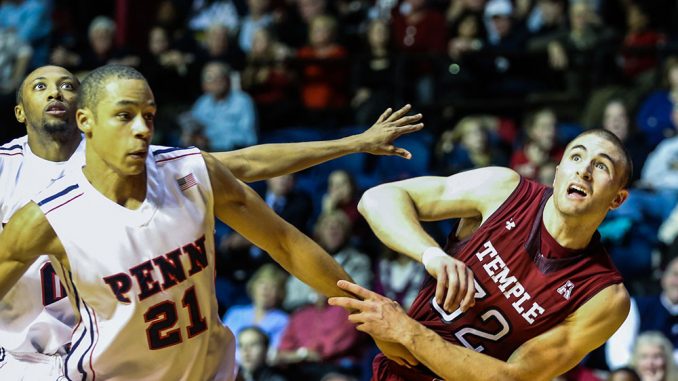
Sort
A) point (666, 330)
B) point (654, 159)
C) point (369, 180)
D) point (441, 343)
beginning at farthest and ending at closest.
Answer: point (369, 180) → point (654, 159) → point (666, 330) → point (441, 343)

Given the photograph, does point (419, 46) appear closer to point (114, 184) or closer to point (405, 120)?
point (405, 120)

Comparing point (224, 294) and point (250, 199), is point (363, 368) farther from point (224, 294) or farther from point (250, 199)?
point (250, 199)

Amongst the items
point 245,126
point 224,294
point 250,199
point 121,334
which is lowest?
point 224,294

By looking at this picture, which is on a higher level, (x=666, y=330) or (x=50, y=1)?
(x=50, y=1)

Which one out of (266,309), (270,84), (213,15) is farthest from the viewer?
(213,15)

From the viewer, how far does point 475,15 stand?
1167 centimetres

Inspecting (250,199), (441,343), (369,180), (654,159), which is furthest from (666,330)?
(250,199)

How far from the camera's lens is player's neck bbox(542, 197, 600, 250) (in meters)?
5.12

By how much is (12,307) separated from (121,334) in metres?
1.20

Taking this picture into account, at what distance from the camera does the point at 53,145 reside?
549cm

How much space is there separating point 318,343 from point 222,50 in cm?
373

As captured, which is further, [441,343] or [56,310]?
[56,310]

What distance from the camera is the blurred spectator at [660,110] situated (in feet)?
33.7

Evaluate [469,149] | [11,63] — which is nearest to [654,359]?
[469,149]
